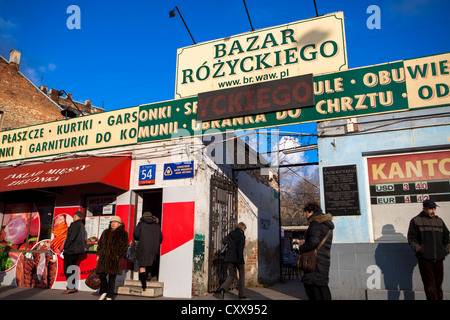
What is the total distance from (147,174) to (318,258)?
5.90 m

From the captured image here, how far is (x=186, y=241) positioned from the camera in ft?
27.2

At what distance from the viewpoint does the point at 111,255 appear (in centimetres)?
684

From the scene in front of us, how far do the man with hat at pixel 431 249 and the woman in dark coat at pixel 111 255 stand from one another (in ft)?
18.0

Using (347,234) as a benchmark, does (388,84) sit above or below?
above

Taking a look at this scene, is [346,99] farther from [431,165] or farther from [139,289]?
[139,289]

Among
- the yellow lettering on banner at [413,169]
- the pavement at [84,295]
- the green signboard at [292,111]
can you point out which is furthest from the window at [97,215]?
the yellow lettering on banner at [413,169]

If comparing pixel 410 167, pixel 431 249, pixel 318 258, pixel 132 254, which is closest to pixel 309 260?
pixel 318 258

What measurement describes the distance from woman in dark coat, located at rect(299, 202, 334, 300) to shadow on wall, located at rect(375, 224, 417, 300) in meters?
2.76

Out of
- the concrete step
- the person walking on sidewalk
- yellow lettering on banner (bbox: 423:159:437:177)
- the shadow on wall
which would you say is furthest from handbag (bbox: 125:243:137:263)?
yellow lettering on banner (bbox: 423:159:437:177)

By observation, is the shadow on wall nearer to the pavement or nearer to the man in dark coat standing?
the pavement

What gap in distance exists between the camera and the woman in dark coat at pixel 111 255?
22.3 feet

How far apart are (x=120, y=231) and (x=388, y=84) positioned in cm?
656
